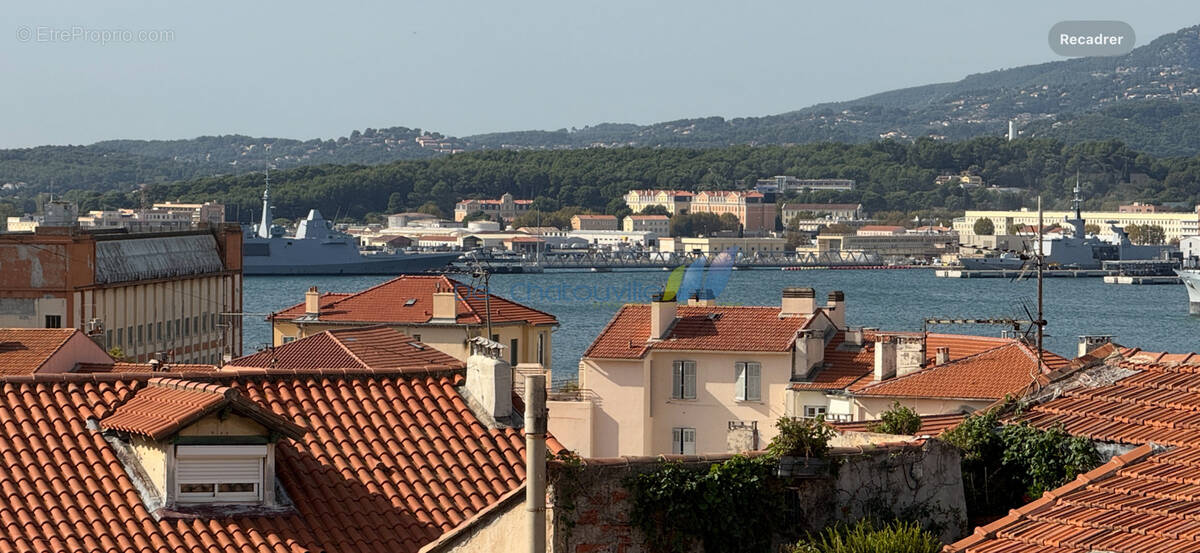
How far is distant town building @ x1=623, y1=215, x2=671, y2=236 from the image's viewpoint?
594ft

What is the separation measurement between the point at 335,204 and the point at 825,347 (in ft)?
555

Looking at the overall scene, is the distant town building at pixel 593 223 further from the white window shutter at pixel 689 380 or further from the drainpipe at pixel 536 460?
the drainpipe at pixel 536 460

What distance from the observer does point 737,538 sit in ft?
19.9

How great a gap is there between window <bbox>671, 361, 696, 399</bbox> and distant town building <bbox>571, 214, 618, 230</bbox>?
161637 millimetres

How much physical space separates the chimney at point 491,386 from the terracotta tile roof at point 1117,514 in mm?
1683

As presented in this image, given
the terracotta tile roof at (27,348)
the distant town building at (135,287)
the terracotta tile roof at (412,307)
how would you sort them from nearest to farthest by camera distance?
the terracotta tile roof at (27,348), the terracotta tile roof at (412,307), the distant town building at (135,287)

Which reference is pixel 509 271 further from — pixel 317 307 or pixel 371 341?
pixel 371 341

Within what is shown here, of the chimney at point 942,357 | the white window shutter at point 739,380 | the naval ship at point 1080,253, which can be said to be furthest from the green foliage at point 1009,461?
the naval ship at point 1080,253

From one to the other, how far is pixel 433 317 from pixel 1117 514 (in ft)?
61.6

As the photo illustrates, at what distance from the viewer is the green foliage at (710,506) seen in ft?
19.5

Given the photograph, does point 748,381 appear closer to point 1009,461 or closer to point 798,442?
point 1009,461

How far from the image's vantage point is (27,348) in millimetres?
11219

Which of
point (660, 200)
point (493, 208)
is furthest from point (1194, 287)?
point (493, 208)

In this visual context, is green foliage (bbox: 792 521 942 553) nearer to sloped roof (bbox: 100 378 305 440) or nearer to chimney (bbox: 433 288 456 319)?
sloped roof (bbox: 100 378 305 440)
